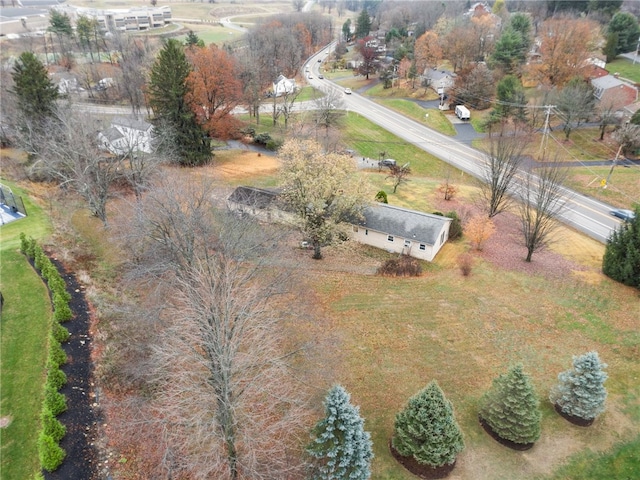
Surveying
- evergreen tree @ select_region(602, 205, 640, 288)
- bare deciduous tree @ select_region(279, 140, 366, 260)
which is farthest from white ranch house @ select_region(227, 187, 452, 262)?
evergreen tree @ select_region(602, 205, 640, 288)

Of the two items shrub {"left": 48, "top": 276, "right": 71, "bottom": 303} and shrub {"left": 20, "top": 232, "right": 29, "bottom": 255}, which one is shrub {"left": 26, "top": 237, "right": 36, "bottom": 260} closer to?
shrub {"left": 20, "top": 232, "right": 29, "bottom": 255}

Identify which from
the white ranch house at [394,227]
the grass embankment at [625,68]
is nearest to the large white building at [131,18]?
the white ranch house at [394,227]

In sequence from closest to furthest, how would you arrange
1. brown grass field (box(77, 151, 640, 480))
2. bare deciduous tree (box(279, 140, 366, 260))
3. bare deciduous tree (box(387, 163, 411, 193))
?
brown grass field (box(77, 151, 640, 480))
bare deciduous tree (box(279, 140, 366, 260))
bare deciduous tree (box(387, 163, 411, 193))

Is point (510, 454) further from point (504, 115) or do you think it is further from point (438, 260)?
point (504, 115)

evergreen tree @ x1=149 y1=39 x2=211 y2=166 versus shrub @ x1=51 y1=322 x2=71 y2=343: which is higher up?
evergreen tree @ x1=149 y1=39 x2=211 y2=166

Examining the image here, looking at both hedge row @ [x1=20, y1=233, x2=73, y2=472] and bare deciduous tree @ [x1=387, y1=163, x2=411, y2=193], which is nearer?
hedge row @ [x1=20, y1=233, x2=73, y2=472]

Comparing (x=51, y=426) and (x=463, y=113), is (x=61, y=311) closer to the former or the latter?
(x=51, y=426)
